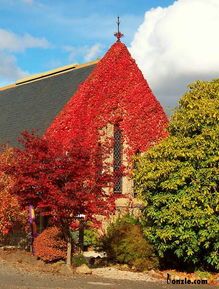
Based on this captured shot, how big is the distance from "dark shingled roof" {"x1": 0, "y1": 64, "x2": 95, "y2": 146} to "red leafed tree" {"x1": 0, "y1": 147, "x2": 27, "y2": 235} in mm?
5205

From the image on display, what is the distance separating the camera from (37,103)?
29078 mm

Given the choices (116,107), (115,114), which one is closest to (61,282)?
(115,114)

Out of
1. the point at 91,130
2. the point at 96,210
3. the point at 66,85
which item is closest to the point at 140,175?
the point at 96,210

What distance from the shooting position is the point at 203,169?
591 inches

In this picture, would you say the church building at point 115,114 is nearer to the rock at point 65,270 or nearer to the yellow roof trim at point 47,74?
the yellow roof trim at point 47,74

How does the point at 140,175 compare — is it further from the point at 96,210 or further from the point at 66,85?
the point at 66,85

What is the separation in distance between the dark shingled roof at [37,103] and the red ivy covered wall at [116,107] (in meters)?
2.16

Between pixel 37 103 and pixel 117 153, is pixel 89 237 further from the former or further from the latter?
pixel 37 103

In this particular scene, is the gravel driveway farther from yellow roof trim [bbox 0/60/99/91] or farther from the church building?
yellow roof trim [bbox 0/60/99/91]

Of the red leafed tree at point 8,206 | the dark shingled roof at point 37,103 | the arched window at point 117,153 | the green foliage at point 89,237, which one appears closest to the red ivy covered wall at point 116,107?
the arched window at point 117,153

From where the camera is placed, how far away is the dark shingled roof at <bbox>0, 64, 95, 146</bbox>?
26445 mm

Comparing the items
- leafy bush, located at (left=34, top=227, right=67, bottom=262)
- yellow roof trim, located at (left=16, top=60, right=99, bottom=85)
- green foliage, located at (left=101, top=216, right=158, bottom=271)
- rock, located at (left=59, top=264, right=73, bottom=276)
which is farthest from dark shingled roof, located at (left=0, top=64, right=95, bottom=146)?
rock, located at (left=59, top=264, right=73, bottom=276)

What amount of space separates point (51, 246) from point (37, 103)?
44.2 feet

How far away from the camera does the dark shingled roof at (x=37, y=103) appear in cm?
2645
